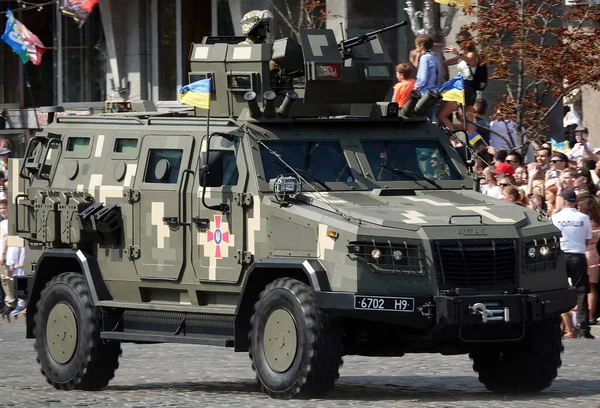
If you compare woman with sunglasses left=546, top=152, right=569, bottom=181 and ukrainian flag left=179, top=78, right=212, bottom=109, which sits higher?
ukrainian flag left=179, top=78, right=212, bottom=109

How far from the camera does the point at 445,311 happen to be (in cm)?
1283

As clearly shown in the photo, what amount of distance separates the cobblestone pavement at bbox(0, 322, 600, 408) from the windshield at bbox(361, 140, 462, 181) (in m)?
1.78

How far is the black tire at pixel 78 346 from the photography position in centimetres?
1496

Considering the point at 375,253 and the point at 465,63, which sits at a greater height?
the point at 465,63

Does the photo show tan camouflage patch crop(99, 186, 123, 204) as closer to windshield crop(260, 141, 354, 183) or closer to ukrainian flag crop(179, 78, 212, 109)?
ukrainian flag crop(179, 78, 212, 109)

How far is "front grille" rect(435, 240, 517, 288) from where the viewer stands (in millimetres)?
13047

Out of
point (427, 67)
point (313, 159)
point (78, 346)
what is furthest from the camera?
point (427, 67)

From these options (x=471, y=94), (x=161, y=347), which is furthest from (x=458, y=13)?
(x=161, y=347)

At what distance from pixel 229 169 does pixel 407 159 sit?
1.57 metres

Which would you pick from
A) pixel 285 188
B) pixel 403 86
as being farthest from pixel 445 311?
pixel 403 86

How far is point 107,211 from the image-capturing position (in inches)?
589

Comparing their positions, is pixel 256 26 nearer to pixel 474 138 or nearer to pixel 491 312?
pixel 491 312

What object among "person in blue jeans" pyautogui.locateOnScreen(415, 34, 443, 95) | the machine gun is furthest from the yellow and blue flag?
the machine gun

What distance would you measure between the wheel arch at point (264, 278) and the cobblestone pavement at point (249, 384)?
542 millimetres
